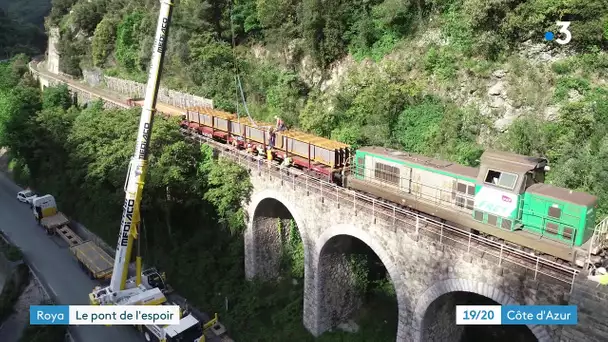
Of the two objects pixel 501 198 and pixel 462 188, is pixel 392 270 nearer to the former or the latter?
pixel 462 188

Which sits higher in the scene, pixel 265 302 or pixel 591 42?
pixel 591 42

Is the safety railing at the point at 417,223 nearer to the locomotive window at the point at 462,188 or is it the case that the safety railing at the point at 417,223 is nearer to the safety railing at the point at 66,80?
the locomotive window at the point at 462,188

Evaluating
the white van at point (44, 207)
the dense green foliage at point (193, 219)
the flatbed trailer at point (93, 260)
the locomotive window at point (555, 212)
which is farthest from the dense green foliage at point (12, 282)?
the locomotive window at point (555, 212)

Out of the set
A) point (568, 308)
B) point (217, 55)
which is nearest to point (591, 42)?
point (568, 308)

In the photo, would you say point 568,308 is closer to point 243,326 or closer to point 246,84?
point 243,326

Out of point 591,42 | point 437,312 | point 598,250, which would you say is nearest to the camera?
point 598,250

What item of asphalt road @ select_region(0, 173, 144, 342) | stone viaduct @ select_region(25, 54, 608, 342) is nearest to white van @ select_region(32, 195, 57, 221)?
asphalt road @ select_region(0, 173, 144, 342)
